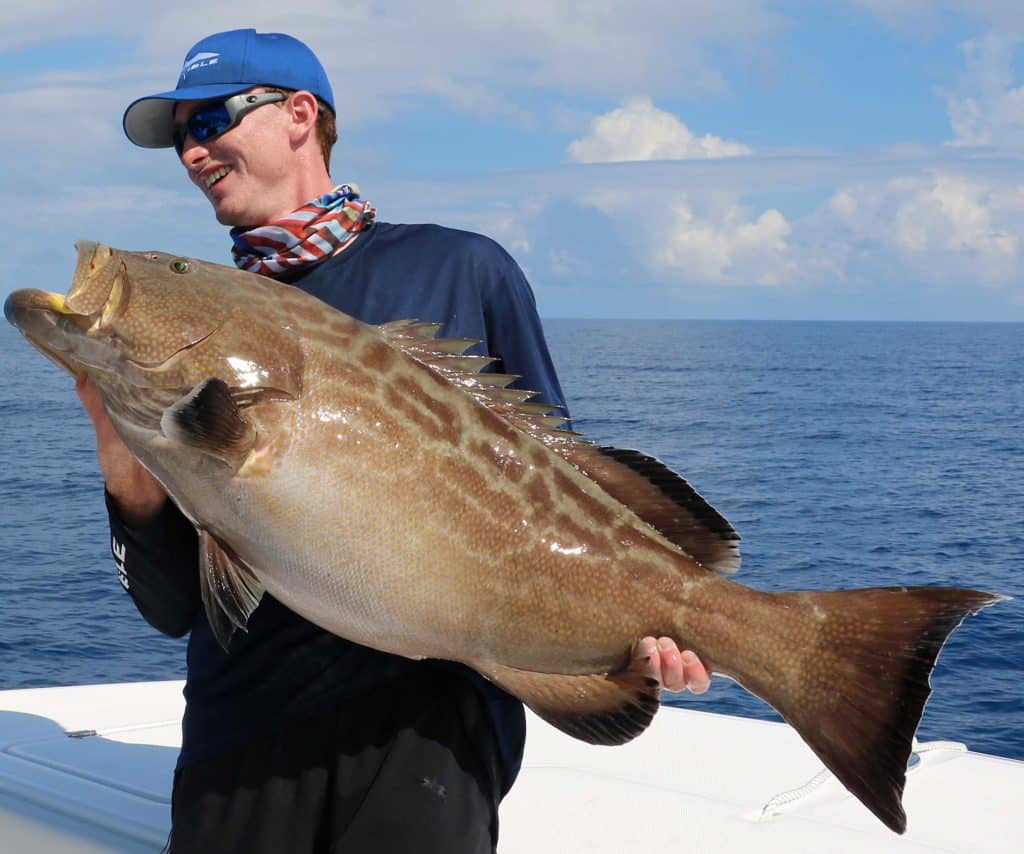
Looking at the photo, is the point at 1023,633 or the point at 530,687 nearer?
the point at 530,687

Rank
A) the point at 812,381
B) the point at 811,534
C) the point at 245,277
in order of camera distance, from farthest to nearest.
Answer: the point at 812,381 < the point at 811,534 < the point at 245,277

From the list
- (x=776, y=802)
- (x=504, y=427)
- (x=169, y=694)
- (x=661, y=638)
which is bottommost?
(x=169, y=694)

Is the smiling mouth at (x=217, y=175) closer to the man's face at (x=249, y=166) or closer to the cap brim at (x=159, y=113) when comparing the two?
A: the man's face at (x=249, y=166)

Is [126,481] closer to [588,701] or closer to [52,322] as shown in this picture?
[52,322]

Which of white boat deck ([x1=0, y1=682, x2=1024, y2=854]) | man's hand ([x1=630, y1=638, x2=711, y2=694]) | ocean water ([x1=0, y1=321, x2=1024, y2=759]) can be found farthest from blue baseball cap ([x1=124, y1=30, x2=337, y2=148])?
ocean water ([x1=0, y1=321, x2=1024, y2=759])

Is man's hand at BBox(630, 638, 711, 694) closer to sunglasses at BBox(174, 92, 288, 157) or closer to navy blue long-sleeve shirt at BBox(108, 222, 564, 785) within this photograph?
navy blue long-sleeve shirt at BBox(108, 222, 564, 785)

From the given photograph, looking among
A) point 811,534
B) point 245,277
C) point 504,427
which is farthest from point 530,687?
point 811,534

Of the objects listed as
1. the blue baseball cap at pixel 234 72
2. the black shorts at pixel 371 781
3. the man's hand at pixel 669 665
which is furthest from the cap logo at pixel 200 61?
the man's hand at pixel 669 665

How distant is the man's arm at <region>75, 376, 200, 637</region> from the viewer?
280cm

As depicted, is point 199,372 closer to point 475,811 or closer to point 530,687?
Answer: point 530,687

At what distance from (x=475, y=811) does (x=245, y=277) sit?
1.32 metres

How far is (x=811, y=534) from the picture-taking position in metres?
21.9

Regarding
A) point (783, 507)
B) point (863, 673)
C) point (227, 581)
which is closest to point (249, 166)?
point (227, 581)

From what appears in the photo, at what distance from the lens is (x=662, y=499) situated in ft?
9.02
